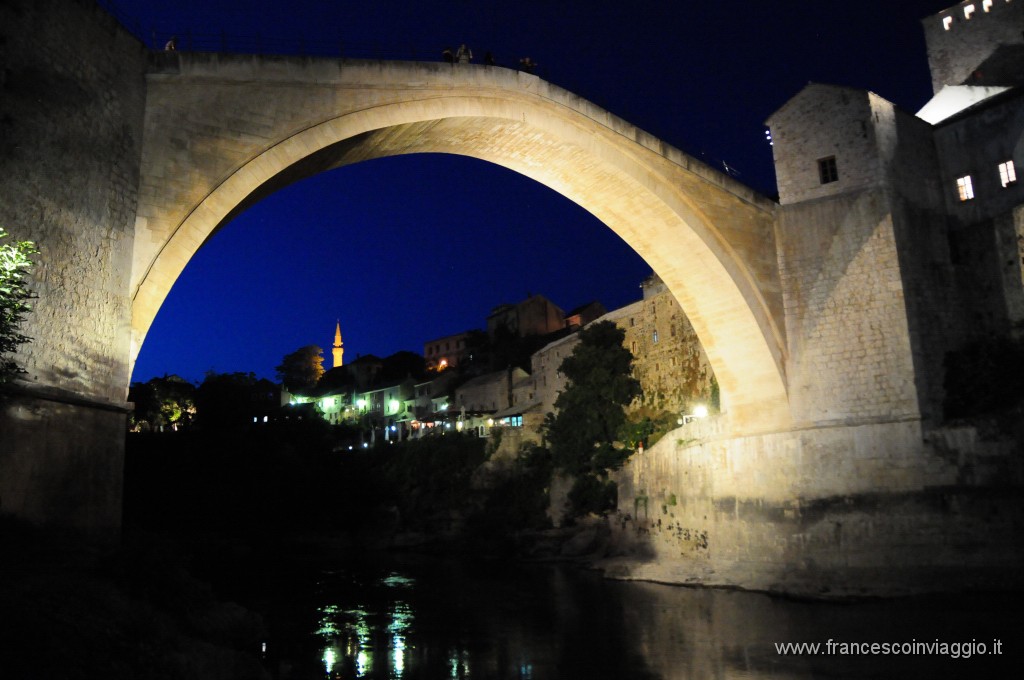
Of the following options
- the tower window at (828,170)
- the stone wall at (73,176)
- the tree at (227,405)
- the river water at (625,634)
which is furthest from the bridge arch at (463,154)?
the tree at (227,405)

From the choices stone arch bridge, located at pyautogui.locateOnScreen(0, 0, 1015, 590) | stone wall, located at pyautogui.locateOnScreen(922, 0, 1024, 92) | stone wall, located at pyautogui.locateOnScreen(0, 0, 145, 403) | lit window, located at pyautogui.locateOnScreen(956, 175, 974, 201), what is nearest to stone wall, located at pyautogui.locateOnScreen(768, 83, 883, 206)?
stone arch bridge, located at pyautogui.locateOnScreen(0, 0, 1015, 590)

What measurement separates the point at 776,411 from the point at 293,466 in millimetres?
27281

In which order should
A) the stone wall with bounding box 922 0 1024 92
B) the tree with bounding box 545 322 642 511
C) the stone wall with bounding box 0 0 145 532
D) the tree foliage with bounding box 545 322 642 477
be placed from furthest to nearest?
the tree foliage with bounding box 545 322 642 477 → the tree with bounding box 545 322 642 511 → the stone wall with bounding box 922 0 1024 92 → the stone wall with bounding box 0 0 145 532

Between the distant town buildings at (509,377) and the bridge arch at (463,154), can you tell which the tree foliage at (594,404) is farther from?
the bridge arch at (463,154)

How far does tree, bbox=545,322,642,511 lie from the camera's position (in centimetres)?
2380

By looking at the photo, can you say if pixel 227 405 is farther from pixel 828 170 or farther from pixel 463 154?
pixel 828 170

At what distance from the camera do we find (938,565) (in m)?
11.3

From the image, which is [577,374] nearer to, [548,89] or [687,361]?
[687,361]

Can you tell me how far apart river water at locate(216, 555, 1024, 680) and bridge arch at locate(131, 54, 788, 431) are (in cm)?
399

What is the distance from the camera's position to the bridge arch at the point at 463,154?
896 centimetres

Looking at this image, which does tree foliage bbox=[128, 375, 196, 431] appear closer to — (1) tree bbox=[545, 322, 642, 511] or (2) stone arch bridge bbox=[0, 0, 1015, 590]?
(1) tree bbox=[545, 322, 642, 511]

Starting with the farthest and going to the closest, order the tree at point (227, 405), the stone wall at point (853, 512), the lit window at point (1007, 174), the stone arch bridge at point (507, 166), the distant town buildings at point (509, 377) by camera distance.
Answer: the tree at point (227, 405)
the distant town buildings at point (509, 377)
the lit window at point (1007, 174)
the stone wall at point (853, 512)
the stone arch bridge at point (507, 166)

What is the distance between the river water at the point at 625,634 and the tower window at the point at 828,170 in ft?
24.0

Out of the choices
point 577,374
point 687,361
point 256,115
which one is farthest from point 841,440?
point 577,374
